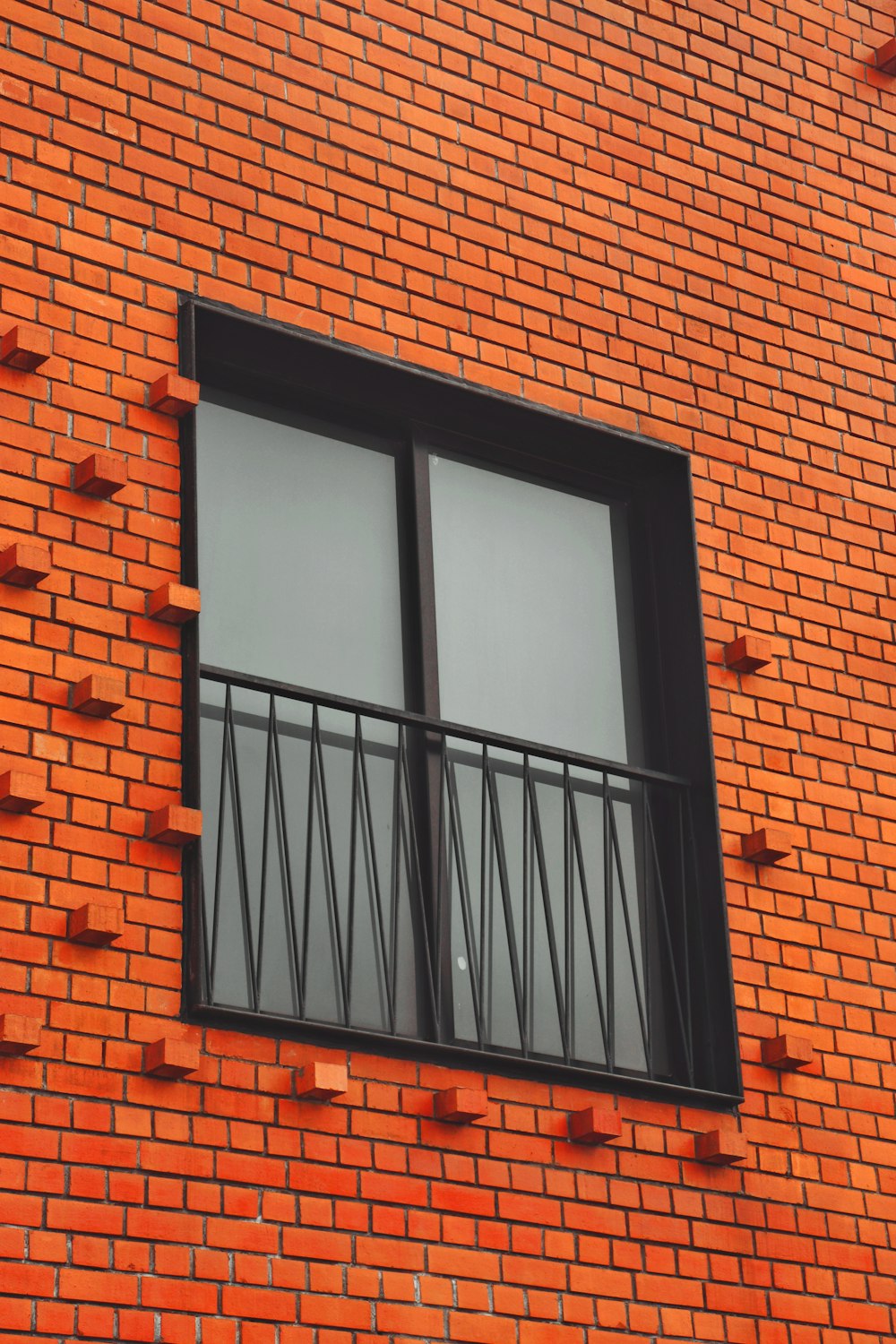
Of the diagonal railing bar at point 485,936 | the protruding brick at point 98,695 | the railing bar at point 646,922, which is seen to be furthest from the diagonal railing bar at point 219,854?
the railing bar at point 646,922

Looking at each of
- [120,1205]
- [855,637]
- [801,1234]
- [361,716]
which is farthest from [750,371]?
[120,1205]

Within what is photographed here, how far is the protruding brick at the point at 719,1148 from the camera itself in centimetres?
646

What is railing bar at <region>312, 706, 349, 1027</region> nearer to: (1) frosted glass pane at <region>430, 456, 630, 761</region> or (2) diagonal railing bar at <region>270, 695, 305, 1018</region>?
(2) diagonal railing bar at <region>270, 695, 305, 1018</region>

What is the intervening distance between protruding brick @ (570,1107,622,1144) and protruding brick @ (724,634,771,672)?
1701 millimetres

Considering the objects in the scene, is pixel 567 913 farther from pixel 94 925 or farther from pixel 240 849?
pixel 94 925

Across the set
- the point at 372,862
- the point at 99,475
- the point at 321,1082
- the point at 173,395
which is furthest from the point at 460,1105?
the point at 173,395

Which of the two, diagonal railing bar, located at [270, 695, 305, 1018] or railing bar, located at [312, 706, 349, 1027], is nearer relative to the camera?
diagonal railing bar, located at [270, 695, 305, 1018]

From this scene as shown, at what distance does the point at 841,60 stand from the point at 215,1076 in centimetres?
500

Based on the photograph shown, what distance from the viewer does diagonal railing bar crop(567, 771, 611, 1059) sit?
664 cm

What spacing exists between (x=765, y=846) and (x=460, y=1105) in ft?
5.06

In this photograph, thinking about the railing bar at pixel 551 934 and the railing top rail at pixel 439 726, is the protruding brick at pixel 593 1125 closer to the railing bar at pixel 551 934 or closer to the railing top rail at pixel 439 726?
the railing bar at pixel 551 934

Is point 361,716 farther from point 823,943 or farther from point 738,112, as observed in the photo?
point 738,112

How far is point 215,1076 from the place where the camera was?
5.69m

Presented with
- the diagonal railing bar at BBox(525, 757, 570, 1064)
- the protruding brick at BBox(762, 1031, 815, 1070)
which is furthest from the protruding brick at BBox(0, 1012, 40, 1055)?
the protruding brick at BBox(762, 1031, 815, 1070)
